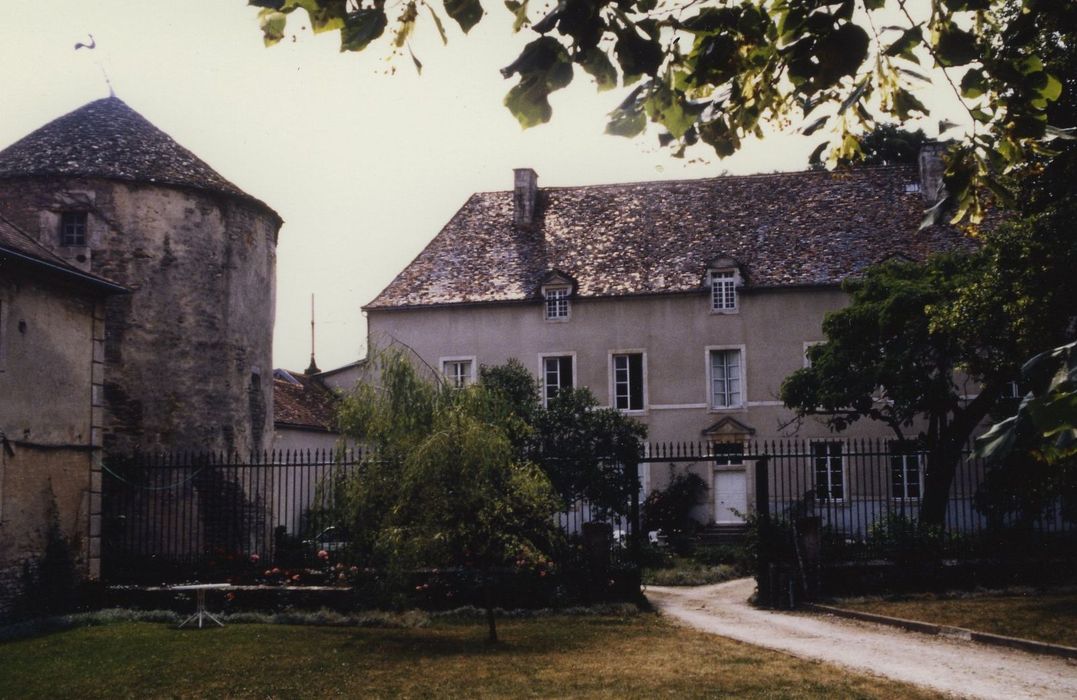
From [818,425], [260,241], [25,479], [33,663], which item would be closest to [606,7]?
[33,663]

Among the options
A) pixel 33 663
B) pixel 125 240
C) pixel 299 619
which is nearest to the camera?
pixel 33 663

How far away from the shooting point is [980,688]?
10219 millimetres

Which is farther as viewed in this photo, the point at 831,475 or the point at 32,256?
the point at 831,475

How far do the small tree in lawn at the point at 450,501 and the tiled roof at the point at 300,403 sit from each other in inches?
727

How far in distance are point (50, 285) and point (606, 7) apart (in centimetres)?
1497

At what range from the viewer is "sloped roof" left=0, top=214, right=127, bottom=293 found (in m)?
15.5

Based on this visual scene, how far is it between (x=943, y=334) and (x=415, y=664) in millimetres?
14532

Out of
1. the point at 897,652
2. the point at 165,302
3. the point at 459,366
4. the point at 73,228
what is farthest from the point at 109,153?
the point at 897,652

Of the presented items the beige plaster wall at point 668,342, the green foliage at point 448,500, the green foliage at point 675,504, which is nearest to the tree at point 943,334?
the beige plaster wall at point 668,342

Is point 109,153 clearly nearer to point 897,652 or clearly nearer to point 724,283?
point 724,283

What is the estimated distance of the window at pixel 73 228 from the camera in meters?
22.8

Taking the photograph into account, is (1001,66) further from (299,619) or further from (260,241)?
(260,241)

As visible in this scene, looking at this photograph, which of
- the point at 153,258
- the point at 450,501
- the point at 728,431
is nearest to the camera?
the point at 450,501

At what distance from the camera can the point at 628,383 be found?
32875mm
